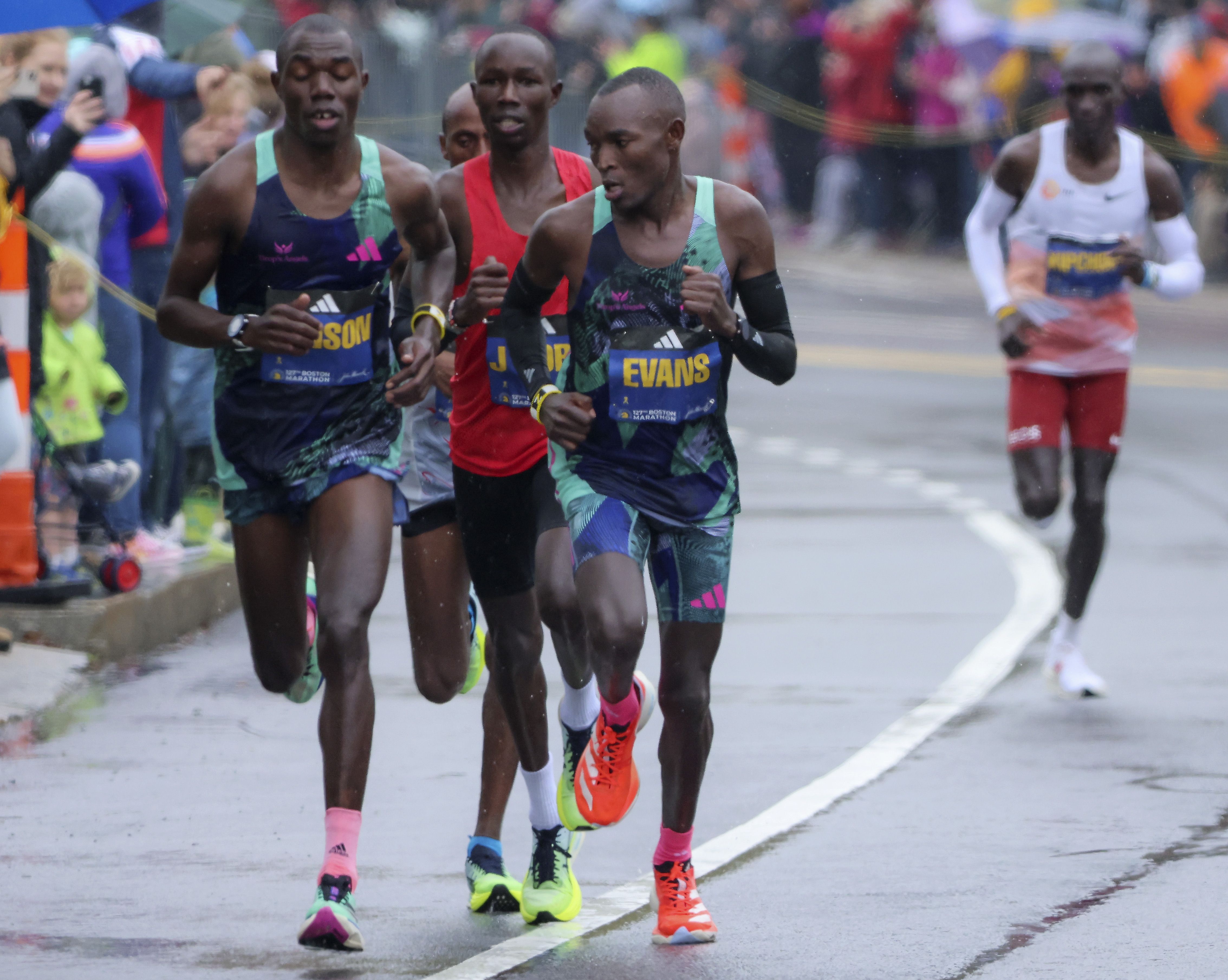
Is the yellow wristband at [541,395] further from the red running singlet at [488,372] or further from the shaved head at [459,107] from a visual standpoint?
the shaved head at [459,107]

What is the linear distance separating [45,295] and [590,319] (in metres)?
4.56

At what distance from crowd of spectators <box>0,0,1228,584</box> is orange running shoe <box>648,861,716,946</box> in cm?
547

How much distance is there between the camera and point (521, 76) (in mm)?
6551

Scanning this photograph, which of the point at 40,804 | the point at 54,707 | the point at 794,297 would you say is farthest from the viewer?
the point at 794,297

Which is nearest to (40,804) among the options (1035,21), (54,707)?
(54,707)

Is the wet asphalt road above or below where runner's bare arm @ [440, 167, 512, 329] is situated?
below

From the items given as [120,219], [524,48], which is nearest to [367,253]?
[524,48]

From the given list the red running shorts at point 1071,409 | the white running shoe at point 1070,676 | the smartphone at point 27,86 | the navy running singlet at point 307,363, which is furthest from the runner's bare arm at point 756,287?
the smartphone at point 27,86

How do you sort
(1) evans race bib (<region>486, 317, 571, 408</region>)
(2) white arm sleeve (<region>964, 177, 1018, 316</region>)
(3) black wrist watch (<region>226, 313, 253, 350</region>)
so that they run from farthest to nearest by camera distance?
(2) white arm sleeve (<region>964, 177, 1018, 316</region>) < (1) evans race bib (<region>486, 317, 571, 408</region>) < (3) black wrist watch (<region>226, 313, 253, 350</region>)

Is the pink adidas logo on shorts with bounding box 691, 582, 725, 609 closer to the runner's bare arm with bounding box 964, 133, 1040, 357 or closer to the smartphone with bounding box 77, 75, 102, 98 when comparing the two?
the runner's bare arm with bounding box 964, 133, 1040, 357

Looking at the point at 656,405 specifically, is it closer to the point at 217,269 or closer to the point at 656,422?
the point at 656,422

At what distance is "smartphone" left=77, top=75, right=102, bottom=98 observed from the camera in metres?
10.0

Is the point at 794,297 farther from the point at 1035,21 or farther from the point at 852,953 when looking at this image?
the point at 852,953

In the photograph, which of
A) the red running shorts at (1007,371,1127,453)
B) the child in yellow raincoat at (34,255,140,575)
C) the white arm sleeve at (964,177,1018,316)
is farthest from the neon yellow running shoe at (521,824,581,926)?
the child in yellow raincoat at (34,255,140,575)
